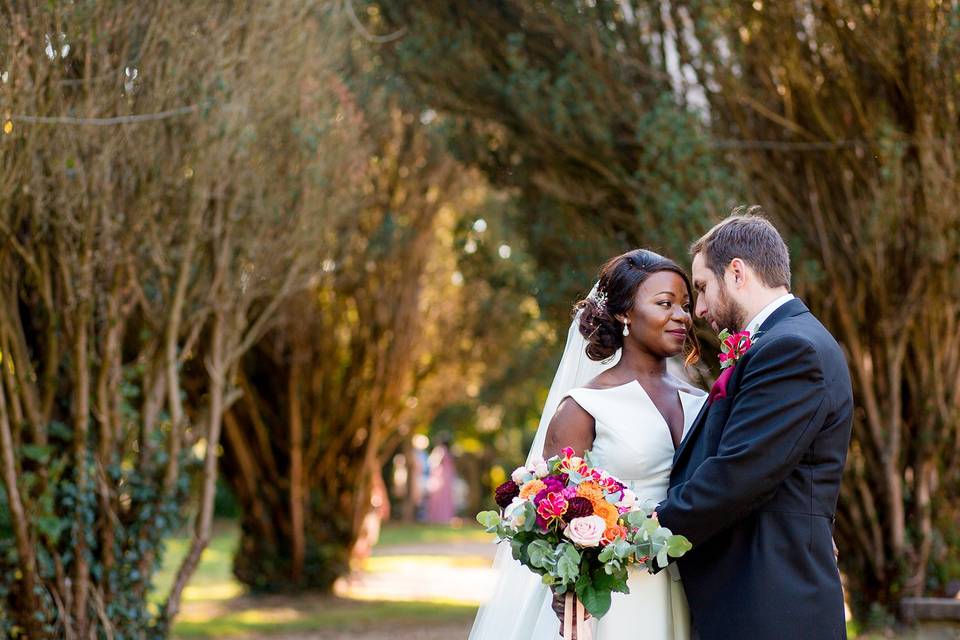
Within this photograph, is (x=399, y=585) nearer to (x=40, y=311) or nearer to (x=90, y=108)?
(x=40, y=311)

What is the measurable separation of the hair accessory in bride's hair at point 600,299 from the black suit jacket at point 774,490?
72 cm

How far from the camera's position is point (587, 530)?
3234 millimetres

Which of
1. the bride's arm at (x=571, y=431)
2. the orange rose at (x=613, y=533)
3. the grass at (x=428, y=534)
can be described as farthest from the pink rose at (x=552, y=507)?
the grass at (x=428, y=534)

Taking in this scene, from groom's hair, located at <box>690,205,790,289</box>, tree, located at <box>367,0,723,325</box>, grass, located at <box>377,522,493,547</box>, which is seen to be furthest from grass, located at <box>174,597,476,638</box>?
grass, located at <box>377,522,493,547</box>

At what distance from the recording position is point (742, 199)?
7.63 meters

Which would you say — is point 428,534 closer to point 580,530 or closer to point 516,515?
point 516,515

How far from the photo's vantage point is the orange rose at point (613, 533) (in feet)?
10.8

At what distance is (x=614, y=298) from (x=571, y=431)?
0.54m

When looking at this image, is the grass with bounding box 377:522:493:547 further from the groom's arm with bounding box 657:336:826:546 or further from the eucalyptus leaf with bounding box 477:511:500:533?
the groom's arm with bounding box 657:336:826:546

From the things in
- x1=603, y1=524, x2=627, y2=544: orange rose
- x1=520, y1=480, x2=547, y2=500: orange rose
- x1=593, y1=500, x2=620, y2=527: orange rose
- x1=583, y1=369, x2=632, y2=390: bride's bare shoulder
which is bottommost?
x1=603, y1=524, x2=627, y2=544: orange rose

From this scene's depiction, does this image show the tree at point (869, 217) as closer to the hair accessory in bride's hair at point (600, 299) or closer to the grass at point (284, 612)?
the hair accessory in bride's hair at point (600, 299)

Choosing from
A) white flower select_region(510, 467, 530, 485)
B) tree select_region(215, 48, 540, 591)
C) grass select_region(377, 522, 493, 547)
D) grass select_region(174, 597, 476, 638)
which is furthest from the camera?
grass select_region(377, 522, 493, 547)

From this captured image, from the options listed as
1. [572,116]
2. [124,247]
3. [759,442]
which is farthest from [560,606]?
[572,116]

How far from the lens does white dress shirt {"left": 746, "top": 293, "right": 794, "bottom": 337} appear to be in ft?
11.6
